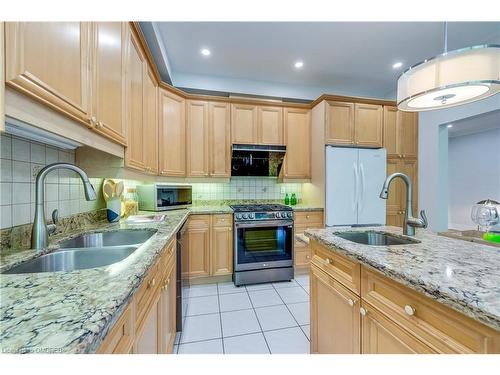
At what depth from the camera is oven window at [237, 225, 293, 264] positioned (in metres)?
2.71

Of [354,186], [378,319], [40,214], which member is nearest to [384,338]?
[378,319]

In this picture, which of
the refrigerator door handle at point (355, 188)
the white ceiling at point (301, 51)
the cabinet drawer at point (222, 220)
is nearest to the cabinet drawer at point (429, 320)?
the cabinet drawer at point (222, 220)

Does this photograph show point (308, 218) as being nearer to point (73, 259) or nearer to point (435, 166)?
point (435, 166)

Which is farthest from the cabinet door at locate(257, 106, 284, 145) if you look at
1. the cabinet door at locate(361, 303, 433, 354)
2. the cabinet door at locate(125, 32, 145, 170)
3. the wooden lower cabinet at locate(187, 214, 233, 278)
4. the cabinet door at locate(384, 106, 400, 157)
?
the cabinet door at locate(361, 303, 433, 354)

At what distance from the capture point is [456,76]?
1.06 m

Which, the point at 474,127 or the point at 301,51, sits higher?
the point at 301,51

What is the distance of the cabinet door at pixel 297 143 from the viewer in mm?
3264

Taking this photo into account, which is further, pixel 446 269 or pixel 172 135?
pixel 172 135

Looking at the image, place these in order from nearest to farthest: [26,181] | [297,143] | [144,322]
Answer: [144,322], [26,181], [297,143]

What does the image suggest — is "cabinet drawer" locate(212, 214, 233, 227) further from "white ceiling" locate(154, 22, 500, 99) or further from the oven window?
"white ceiling" locate(154, 22, 500, 99)

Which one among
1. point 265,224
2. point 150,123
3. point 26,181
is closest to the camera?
point 26,181

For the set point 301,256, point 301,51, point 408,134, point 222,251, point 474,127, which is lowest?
point 301,256

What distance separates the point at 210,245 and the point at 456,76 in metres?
2.61
